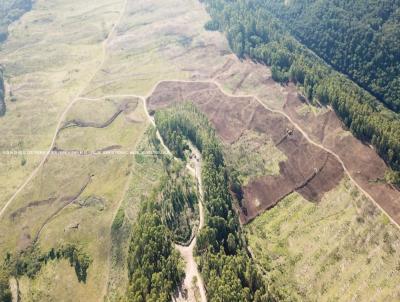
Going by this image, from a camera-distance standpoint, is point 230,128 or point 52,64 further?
point 52,64

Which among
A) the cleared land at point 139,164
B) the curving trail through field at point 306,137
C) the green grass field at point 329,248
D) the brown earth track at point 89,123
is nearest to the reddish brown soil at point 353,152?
the cleared land at point 139,164

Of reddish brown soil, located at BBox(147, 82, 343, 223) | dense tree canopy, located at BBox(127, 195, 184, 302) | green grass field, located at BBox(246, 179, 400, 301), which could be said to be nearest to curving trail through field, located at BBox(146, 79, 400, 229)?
reddish brown soil, located at BBox(147, 82, 343, 223)

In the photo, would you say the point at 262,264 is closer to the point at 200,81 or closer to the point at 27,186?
the point at 27,186

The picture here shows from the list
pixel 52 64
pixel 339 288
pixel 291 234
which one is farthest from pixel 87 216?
pixel 52 64

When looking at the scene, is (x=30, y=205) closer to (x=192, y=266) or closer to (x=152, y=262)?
(x=152, y=262)

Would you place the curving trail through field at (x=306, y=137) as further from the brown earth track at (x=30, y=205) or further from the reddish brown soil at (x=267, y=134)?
the brown earth track at (x=30, y=205)

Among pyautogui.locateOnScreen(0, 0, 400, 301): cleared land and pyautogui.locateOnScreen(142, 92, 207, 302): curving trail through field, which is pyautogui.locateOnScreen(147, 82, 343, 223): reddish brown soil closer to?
pyautogui.locateOnScreen(0, 0, 400, 301): cleared land

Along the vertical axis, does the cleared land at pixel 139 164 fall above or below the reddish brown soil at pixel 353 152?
below
